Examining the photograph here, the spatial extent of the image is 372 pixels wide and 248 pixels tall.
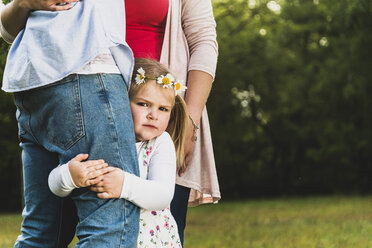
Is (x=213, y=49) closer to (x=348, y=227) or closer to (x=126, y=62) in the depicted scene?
(x=126, y=62)

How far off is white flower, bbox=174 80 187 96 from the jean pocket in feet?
1.98

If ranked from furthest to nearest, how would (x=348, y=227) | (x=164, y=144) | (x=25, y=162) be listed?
(x=348, y=227) → (x=164, y=144) → (x=25, y=162)

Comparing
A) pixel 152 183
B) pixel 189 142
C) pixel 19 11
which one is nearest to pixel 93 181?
pixel 152 183

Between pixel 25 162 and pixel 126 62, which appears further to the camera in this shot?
pixel 25 162

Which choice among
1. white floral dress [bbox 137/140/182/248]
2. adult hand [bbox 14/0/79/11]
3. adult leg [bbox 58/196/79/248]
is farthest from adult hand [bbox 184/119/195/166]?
adult hand [bbox 14/0/79/11]

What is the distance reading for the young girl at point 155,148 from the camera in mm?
1843

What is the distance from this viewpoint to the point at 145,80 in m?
2.13

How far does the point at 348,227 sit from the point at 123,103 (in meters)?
7.13

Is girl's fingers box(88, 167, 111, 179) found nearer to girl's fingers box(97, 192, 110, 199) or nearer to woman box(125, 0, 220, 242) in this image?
girl's fingers box(97, 192, 110, 199)

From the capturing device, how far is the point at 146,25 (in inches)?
90.8

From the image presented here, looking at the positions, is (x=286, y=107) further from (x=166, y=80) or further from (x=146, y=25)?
(x=166, y=80)

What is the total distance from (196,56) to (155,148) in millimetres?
513

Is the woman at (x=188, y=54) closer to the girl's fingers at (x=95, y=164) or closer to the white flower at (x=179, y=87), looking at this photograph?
the white flower at (x=179, y=87)

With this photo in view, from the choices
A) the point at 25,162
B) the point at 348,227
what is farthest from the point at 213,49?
the point at 348,227
